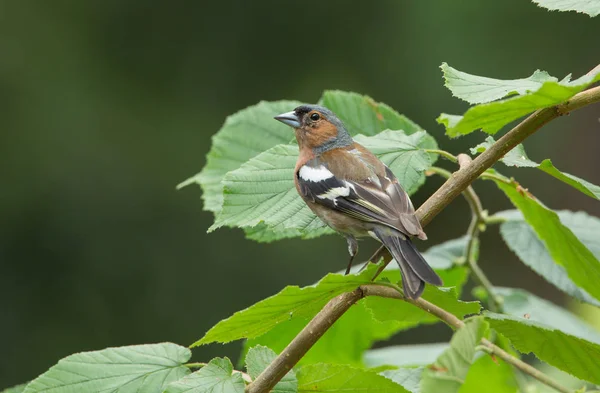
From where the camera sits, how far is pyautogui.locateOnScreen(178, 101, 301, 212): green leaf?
2.91 metres

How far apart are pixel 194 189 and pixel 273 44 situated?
8.64ft

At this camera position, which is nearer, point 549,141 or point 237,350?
point 237,350

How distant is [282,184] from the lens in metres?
2.29

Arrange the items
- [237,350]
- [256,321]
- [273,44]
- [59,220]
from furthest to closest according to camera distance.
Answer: [273,44]
[59,220]
[237,350]
[256,321]

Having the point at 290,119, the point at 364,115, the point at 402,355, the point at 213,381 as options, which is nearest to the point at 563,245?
the point at 213,381

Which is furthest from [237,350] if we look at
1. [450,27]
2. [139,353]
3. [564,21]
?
[139,353]

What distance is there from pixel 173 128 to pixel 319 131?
331 inches

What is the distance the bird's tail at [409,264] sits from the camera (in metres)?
1.74

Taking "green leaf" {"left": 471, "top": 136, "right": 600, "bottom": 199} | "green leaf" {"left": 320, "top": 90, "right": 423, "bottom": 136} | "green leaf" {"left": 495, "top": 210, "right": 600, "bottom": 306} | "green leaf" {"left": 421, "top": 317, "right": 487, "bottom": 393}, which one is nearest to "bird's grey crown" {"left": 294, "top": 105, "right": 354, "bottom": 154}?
"green leaf" {"left": 320, "top": 90, "right": 423, "bottom": 136}

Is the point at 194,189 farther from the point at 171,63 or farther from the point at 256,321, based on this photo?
the point at 256,321

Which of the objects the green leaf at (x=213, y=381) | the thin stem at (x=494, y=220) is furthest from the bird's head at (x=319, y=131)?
the green leaf at (x=213, y=381)

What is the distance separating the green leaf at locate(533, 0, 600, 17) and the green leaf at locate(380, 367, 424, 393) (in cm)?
93

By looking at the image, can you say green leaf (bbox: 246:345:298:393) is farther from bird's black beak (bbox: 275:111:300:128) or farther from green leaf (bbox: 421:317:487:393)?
bird's black beak (bbox: 275:111:300:128)

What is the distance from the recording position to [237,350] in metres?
9.34
